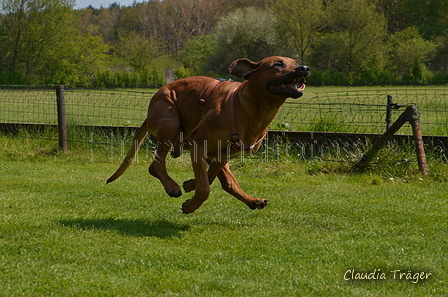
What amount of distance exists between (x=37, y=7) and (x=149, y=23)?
58.8m

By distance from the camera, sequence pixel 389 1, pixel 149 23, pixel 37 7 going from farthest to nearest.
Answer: pixel 149 23
pixel 389 1
pixel 37 7

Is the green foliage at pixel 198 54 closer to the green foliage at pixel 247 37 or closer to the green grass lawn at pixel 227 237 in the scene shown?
the green foliage at pixel 247 37

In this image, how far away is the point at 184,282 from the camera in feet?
14.3

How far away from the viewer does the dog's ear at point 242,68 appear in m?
5.61

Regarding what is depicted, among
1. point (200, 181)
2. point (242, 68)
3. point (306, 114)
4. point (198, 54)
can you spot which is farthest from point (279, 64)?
point (198, 54)

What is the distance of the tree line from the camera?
5362 centimetres

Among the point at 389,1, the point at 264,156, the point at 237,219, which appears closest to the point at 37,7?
the point at 389,1

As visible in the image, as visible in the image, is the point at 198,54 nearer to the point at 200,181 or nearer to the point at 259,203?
the point at 259,203

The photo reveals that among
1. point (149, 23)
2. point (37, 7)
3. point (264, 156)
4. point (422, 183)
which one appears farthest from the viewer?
point (149, 23)

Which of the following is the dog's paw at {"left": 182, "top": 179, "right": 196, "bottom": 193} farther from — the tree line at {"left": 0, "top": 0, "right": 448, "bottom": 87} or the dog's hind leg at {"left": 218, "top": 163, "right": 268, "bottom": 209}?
the tree line at {"left": 0, "top": 0, "right": 448, "bottom": 87}

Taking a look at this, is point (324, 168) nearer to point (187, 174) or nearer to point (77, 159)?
point (187, 174)

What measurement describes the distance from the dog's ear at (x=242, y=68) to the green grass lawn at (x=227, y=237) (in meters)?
1.75

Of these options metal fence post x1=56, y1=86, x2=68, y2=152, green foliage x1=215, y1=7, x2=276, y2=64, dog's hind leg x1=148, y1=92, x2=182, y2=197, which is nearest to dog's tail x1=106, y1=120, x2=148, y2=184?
dog's hind leg x1=148, y1=92, x2=182, y2=197

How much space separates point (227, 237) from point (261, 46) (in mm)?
64671
